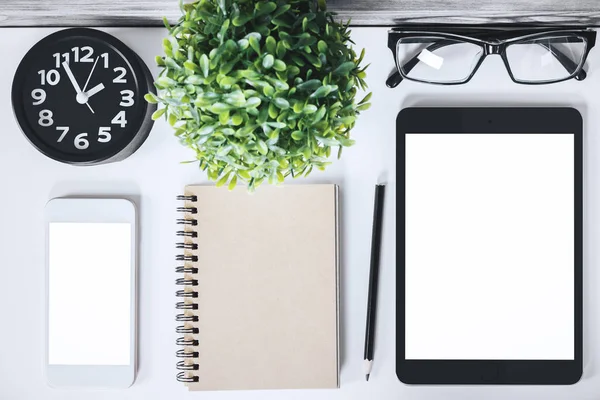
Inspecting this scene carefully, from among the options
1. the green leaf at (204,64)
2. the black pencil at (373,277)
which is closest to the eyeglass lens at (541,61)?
the black pencil at (373,277)

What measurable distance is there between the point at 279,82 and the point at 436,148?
0.38 m

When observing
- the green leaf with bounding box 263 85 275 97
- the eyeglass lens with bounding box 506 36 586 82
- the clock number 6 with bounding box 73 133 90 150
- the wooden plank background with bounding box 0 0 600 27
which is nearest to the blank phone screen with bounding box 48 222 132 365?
the clock number 6 with bounding box 73 133 90 150

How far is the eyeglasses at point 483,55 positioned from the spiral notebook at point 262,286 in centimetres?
23

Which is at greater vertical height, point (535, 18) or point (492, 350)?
point (535, 18)

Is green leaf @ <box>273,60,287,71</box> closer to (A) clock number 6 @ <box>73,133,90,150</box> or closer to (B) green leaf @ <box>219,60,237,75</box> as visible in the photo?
(B) green leaf @ <box>219,60,237,75</box>

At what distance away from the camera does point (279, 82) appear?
0.50m

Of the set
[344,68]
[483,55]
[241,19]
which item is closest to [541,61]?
[483,55]

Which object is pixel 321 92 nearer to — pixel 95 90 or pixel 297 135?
pixel 297 135

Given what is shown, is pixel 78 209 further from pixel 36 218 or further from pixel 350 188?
pixel 350 188

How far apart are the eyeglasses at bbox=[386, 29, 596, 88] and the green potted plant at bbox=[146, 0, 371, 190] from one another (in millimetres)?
243

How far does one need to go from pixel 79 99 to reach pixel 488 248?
65cm

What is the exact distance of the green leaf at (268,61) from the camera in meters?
0.50

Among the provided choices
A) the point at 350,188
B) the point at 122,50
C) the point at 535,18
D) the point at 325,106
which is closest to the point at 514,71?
the point at 535,18

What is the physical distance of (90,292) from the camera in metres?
0.80
